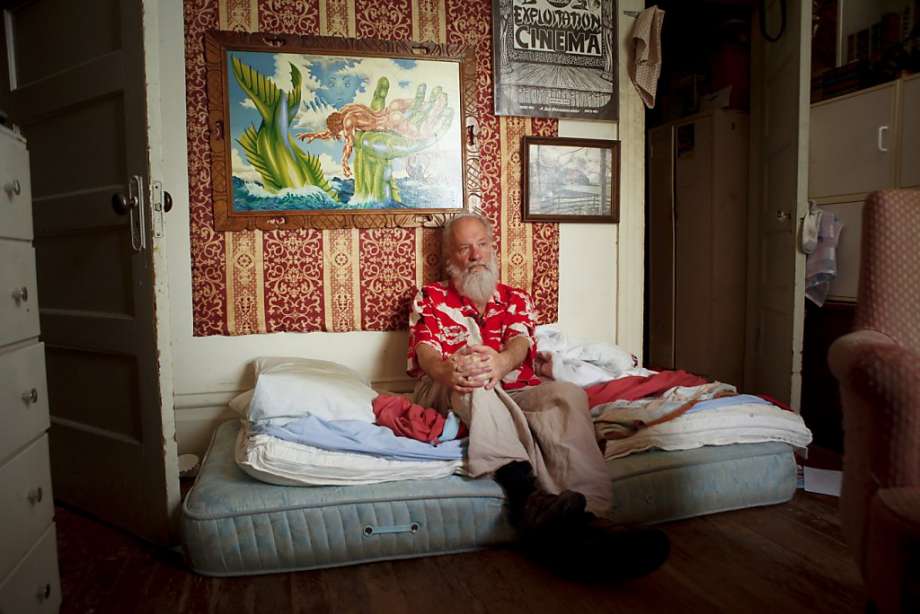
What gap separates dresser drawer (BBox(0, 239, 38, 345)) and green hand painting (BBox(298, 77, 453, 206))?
1.32 m

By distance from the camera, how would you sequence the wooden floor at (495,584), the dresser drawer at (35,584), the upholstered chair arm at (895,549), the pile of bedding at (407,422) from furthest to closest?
the pile of bedding at (407,422) < the wooden floor at (495,584) < the dresser drawer at (35,584) < the upholstered chair arm at (895,549)

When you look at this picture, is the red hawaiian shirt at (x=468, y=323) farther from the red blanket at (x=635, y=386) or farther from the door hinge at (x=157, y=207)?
the door hinge at (x=157, y=207)

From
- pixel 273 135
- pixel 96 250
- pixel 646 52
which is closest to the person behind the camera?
pixel 96 250

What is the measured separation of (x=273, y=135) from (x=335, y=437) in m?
1.33

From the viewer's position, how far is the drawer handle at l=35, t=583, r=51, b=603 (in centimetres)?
128

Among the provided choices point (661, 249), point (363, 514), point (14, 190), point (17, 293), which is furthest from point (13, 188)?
point (661, 249)

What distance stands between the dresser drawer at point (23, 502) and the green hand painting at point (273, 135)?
4.52ft

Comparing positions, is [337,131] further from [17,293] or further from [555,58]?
[17,293]

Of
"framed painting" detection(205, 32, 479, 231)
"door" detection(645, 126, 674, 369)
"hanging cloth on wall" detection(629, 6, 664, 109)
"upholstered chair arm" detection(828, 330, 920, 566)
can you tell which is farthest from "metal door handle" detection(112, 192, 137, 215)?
"door" detection(645, 126, 674, 369)

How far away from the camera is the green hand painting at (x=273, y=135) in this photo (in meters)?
2.40

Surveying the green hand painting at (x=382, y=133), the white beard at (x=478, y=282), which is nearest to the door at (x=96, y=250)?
the green hand painting at (x=382, y=133)

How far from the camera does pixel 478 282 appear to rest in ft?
7.54

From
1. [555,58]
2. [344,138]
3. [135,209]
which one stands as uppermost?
[555,58]

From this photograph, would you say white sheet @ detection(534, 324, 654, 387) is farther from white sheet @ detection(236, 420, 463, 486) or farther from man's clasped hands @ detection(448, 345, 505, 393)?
white sheet @ detection(236, 420, 463, 486)
